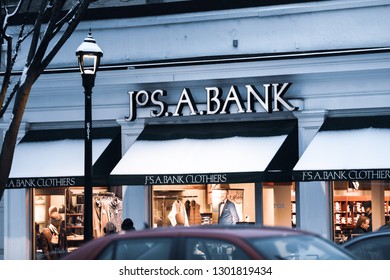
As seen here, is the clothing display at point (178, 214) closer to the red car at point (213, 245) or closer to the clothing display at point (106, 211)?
the clothing display at point (106, 211)

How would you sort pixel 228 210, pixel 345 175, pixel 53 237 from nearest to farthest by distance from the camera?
1. pixel 345 175
2. pixel 228 210
3. pixel 53 237

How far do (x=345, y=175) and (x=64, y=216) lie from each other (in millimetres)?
6991

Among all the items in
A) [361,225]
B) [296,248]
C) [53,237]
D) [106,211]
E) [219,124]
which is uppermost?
[219,124]

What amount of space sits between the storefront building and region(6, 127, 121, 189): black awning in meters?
0.03

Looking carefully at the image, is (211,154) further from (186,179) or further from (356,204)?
(356,204)

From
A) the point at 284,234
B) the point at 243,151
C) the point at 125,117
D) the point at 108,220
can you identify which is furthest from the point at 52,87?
the point at 284,234

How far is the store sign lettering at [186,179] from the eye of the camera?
19.2 m

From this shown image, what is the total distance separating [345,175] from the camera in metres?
18.3

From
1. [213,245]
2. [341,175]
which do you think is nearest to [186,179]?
[341,175]

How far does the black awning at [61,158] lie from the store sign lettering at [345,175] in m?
4.68

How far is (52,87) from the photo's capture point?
856 inches

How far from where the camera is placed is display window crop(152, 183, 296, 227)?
20.3m

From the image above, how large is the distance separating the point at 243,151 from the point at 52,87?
16.3 ft
